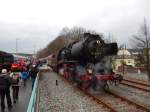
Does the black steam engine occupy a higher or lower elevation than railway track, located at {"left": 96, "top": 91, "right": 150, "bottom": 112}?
higher

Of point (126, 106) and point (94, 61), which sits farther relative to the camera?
point (94, 61)

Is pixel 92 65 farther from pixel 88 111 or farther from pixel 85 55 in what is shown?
pixel 88 111

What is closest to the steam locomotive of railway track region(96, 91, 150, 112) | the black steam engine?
the black steam engine

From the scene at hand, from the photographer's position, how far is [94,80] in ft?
57.3

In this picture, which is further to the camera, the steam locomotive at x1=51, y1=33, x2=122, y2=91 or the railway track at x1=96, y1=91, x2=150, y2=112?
the steam locomotive at x1=51, y1=33, x2=122, y2=91

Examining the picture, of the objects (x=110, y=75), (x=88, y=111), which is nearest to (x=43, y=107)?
(x=88, y=111)

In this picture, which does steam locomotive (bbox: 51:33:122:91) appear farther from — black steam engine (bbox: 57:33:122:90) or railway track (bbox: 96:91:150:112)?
railway track (bbox: 96:91:150:112)

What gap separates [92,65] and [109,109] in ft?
21.1

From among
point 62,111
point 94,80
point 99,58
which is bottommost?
point 62,111

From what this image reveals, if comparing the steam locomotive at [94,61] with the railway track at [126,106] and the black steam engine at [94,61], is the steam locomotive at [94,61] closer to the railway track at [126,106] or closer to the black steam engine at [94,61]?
the black steam engine at [94,61]

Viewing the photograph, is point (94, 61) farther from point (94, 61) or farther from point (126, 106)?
point (126, 106)

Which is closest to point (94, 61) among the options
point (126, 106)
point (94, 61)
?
point (94, 61)

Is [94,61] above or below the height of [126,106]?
above

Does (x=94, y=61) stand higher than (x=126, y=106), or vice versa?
(x=94, y=61)
